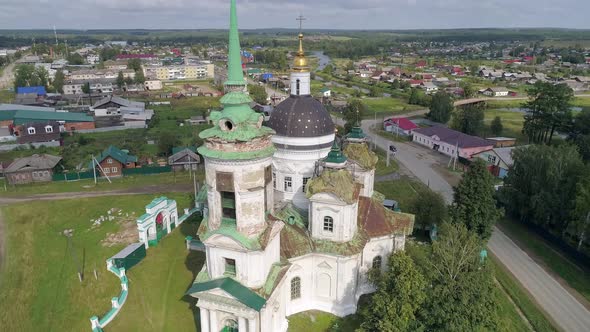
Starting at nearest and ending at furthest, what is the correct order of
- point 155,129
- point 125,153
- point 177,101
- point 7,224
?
point 7,224, point 125,153, point 155,129, point 177,101

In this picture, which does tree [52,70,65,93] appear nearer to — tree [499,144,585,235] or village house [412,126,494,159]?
village house [412,126,494,159]

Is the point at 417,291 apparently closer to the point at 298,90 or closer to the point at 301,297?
the point at 301,297

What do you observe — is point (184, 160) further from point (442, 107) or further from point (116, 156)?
point (442, 107)

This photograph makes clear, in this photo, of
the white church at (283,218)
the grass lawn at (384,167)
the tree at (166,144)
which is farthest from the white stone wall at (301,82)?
the tree at (166,144)

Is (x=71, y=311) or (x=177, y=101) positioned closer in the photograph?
(x=71, y=311)

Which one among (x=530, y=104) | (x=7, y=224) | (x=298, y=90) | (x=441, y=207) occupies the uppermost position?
(x=298, y=90)

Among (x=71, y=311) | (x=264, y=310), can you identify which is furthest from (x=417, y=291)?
(x=71, y=311)
